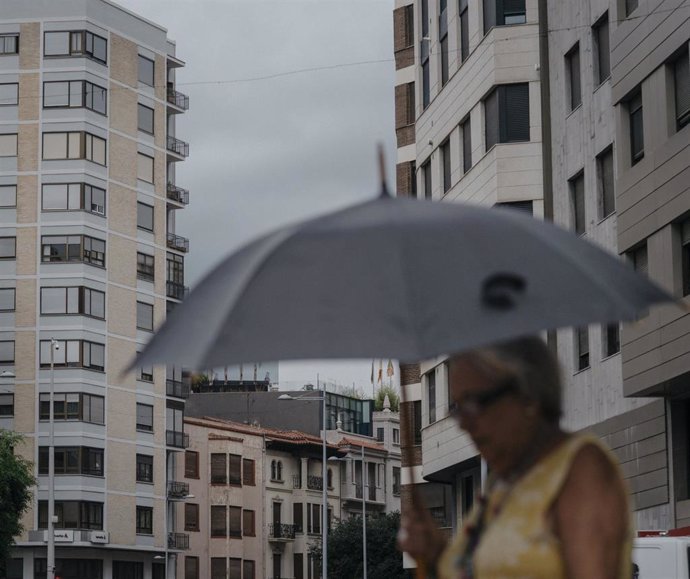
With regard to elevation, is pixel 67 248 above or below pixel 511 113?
above

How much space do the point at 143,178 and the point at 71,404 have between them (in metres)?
12.9

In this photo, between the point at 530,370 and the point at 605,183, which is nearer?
the point at 530,370

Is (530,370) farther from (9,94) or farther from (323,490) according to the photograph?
(323,490)

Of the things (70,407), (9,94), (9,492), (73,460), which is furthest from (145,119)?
(9,492)

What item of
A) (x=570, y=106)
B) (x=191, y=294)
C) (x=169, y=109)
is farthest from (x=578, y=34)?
(x=169, y=109)

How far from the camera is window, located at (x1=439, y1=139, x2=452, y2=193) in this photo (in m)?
43.5

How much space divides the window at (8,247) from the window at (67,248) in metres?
1.37

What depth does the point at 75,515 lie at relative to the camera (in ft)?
253

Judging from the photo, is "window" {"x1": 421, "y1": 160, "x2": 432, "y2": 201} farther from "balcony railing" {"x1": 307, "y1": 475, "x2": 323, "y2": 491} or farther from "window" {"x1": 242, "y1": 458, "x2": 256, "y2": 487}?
"balcony railing" {"x1": 307, "y1": 475, "x2": 323, "y2": 491}

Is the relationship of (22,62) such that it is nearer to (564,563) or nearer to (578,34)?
(578,34)

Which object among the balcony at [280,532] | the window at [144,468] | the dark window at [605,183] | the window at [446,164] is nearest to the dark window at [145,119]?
the window at [144,468]

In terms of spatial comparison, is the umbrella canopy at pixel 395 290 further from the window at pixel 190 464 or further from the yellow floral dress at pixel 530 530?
the window at pixel 190 464

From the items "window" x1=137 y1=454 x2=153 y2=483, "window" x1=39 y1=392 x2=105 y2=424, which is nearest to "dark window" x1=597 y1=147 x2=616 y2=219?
"window" x1=39 y1=392 x2=105 y2=424

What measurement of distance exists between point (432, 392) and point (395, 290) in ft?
138
